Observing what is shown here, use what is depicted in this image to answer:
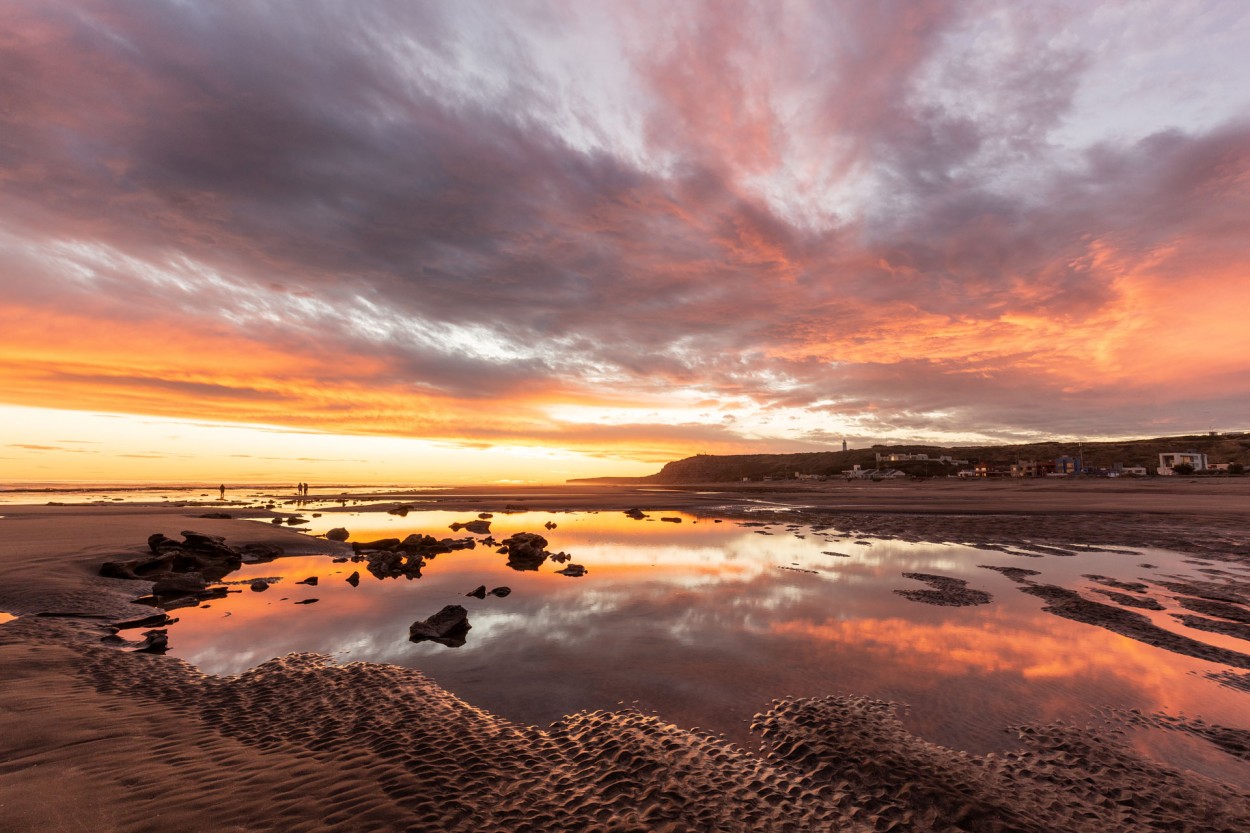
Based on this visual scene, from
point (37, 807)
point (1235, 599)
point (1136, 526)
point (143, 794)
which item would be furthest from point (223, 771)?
Answer: point (1136, 526)

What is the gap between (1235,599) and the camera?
14.9m

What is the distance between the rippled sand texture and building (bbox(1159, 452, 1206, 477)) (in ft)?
520

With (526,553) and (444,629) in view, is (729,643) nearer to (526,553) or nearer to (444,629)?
(444,629)

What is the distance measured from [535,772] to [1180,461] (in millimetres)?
173047

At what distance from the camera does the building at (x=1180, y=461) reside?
368 feet

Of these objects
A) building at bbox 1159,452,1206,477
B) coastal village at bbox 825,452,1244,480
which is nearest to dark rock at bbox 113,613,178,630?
coastal village at bbox 825,452,1244,480

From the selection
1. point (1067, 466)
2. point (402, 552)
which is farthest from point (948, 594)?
point (1067, 466)

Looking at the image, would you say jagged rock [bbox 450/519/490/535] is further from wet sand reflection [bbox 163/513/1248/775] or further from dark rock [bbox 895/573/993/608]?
dark rock [bbox 895/573/993/608]

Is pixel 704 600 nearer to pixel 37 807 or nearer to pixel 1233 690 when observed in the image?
pixel 1233 690

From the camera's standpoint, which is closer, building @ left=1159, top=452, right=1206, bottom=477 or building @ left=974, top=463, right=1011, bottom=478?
building @ left=1159, top=452, right=1206, bottom=477

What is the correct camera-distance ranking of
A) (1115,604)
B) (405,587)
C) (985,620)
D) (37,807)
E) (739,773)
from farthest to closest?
1. (405,587)
2. (1115,604)
3. (985,620)
4. (739,773)
5. (37,807)

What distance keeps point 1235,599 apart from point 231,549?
126 ft

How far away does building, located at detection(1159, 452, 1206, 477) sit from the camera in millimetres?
112156

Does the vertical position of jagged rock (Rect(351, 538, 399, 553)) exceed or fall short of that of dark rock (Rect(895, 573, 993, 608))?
it exceeds it
